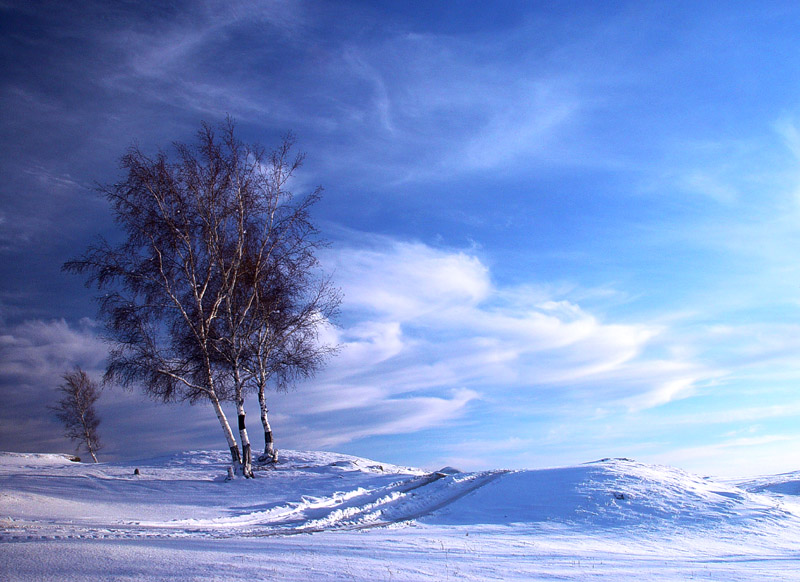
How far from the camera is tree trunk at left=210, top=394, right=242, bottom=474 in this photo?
20.4 meters

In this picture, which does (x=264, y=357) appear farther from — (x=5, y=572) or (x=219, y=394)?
(x=5, y=572)

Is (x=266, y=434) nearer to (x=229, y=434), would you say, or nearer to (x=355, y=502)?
(x=229, y=434)

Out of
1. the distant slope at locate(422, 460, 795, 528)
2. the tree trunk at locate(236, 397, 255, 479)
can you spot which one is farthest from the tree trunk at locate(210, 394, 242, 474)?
the distant slope at locate(422, 460, 795, 528)

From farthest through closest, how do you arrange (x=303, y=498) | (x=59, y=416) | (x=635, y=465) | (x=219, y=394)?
(x=59, y=416) < (x=219, y=394) < (x=635, y=465) < (x=303, y=498)

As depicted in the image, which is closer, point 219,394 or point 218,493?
point 218,493

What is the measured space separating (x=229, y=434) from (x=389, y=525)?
357 inches

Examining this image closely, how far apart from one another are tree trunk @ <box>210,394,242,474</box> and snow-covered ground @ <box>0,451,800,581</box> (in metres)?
1.08

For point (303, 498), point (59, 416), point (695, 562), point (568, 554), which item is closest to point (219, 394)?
point (303, 498)

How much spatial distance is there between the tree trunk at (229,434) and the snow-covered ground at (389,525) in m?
1.08

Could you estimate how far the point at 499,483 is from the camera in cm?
1909

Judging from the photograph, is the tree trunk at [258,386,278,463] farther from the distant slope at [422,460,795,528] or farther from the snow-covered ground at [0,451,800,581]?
the distant slope at [422,460,795,528]

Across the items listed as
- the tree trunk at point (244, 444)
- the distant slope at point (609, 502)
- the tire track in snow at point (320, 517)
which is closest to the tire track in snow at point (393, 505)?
the tire track in snow at point (320, 517)

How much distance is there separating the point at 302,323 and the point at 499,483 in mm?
11002

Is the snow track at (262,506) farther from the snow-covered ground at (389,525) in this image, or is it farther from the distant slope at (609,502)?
the distant slope at (609,502)
